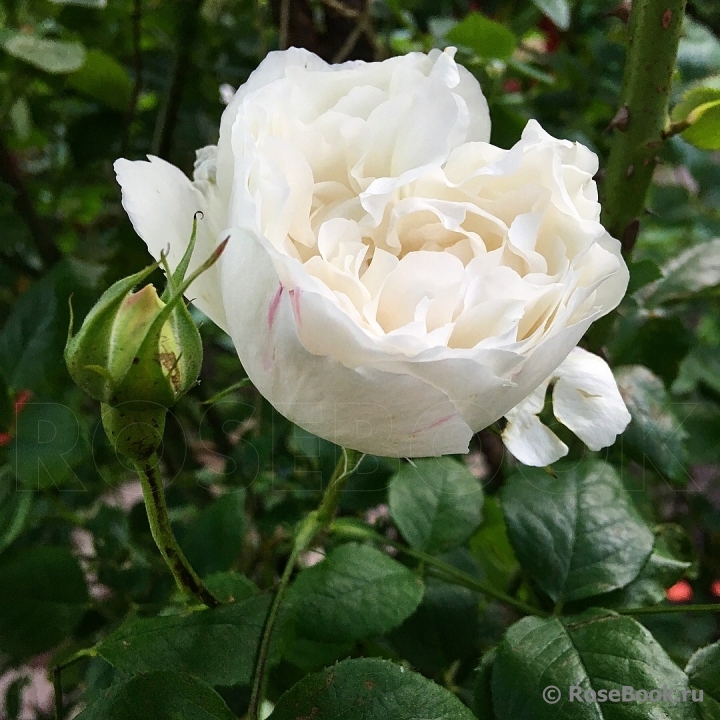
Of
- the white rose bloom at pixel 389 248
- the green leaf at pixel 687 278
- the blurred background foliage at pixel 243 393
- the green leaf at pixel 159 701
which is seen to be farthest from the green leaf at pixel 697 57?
the green leaf at pixel 159 701

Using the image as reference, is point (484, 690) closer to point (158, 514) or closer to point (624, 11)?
point (158, 514)

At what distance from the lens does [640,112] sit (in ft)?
1.15

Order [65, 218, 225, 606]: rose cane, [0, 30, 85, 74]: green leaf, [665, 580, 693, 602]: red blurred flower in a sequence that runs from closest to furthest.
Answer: [65, 218, 225, 606]: rose cane < [0, 30, 85, 74]: green leaf < [665, 580, 693, 602]: red blurred flower

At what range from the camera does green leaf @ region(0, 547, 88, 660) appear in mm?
363

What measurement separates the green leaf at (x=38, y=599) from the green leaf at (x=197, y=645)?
0.38 ft

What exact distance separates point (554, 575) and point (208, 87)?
1.86 ft

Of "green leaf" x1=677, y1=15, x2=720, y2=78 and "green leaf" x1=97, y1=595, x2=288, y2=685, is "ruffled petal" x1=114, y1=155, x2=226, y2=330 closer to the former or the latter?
"green leaf" x1=97, y1=595, x2=288, y2=685

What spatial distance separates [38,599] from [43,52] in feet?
1.12

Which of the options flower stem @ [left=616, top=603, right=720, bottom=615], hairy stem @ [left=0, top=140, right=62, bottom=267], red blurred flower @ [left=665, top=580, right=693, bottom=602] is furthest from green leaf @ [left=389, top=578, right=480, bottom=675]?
red blurred flower @ [left=665, top=580, right=693, bottom=602]

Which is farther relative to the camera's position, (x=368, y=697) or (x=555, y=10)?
(x=555, y=10)

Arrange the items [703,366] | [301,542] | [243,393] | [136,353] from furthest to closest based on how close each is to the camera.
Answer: [243,393], [703,366], [301,542], [136,353]

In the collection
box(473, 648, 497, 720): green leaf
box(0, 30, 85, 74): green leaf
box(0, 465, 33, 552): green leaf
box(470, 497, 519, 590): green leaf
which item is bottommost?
box(470, 497, 519, 590): green leaf

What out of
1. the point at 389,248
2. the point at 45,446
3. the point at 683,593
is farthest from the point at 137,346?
the point at 683,593

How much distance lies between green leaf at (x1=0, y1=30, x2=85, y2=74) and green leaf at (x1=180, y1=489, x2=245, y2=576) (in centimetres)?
29
